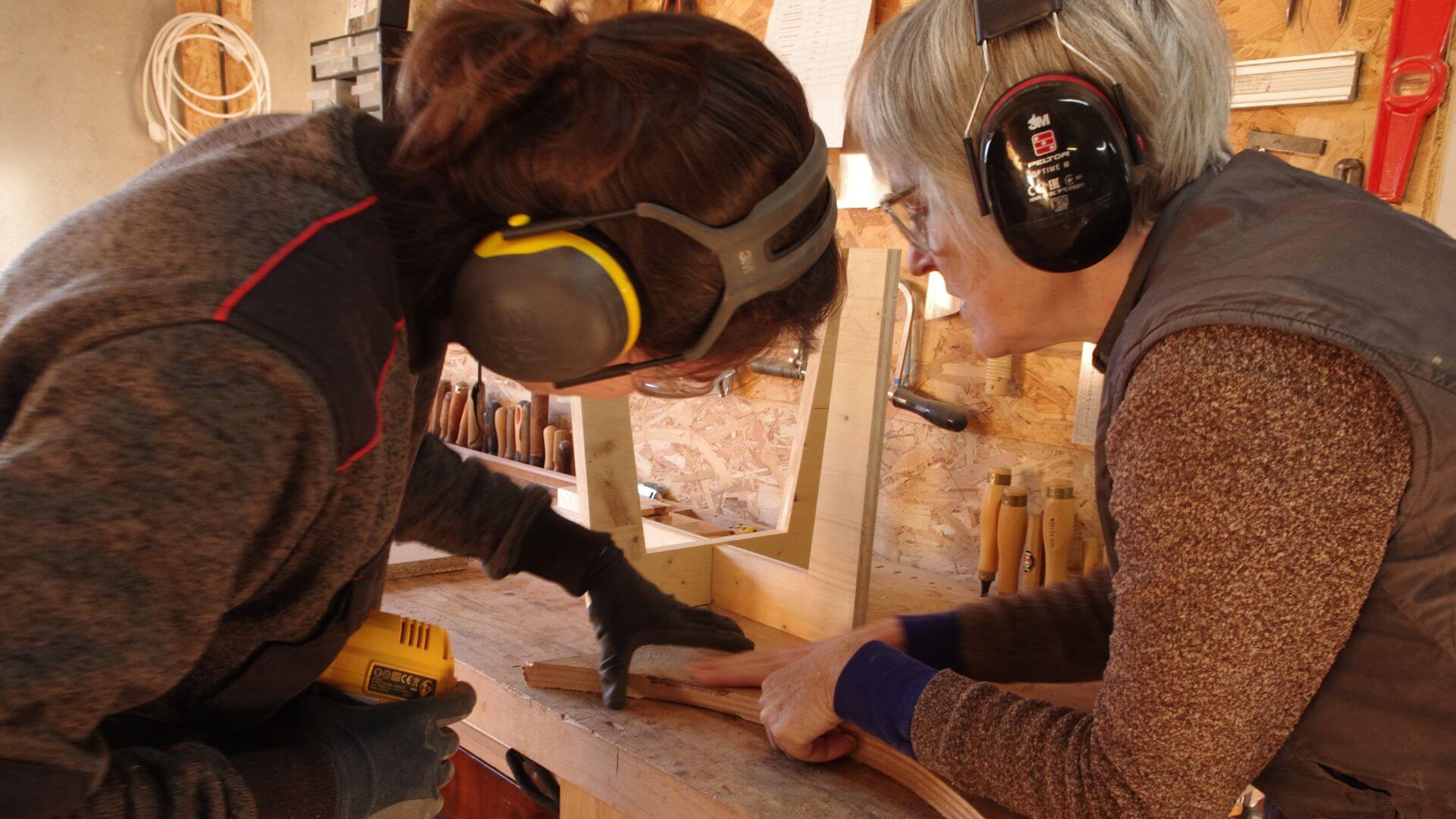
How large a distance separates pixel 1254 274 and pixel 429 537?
1.11 metres

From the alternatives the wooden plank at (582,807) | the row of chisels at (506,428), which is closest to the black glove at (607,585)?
the wooden plank at (582,807)

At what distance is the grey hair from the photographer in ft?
3.15

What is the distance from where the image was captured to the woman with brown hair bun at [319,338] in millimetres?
610

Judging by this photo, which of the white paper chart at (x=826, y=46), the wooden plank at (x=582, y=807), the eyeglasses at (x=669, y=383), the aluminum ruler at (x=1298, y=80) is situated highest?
the white paper chart at (x=826, y=46)

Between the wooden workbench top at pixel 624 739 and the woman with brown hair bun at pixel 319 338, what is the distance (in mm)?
239

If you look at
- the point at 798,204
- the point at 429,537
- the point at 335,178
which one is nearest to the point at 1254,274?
the point at 798,204

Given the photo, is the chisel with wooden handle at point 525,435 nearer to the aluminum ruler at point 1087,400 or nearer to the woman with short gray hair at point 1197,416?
the aluminum ruler at point 1087,400

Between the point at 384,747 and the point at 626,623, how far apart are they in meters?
0.45

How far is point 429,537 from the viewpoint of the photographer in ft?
4.60

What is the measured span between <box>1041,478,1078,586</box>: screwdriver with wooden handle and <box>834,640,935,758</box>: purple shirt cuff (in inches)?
35.9

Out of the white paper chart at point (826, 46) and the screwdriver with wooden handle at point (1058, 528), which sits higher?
the white paper chart at point (826, 46)

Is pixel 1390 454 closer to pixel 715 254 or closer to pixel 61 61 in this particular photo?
pixel 715 254

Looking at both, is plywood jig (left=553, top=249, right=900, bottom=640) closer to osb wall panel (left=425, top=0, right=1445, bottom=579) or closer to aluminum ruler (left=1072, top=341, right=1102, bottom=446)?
osb wall panel (left=425, top=0, right=1445, bottom=579)

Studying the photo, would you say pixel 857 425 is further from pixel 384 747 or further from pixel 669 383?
pixel 384 747
